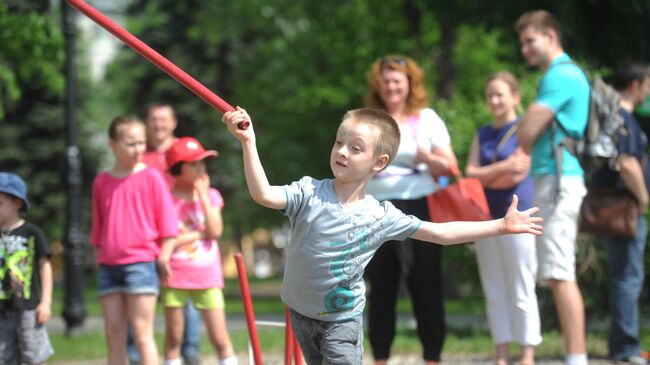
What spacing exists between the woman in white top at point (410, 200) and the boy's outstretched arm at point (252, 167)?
2212 mm

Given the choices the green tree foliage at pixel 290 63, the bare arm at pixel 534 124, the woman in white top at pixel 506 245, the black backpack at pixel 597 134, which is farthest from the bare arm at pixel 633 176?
the green tree foliage at pixel 290 63

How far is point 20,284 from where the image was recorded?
6.59 m

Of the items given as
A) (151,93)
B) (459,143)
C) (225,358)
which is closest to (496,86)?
(225,358)

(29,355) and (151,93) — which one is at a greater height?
(151,93)

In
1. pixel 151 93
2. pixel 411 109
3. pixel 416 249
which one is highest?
pixel 151 93

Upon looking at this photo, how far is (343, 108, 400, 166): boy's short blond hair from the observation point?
4664 millimetres

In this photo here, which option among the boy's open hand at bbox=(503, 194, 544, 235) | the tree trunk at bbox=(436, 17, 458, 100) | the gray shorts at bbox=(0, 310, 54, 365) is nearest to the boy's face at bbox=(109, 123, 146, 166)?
the gray shorts at bbox=(0, 310, 54, 365)

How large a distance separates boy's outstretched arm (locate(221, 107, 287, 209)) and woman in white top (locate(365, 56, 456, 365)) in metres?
2.21

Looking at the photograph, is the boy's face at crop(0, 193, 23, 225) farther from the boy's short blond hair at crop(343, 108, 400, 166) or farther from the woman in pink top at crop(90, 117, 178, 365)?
the boy's short blond hair at crop(343, 108, 400, 166)

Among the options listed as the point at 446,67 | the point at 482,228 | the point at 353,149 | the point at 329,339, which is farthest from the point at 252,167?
the point at 446,67

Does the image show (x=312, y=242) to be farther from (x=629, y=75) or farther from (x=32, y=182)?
(x=32, y=182)

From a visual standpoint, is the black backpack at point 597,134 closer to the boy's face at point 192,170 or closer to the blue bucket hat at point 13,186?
the boy's face at point 192,170

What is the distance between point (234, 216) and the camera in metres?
37.7

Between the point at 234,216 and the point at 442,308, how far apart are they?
102ft
